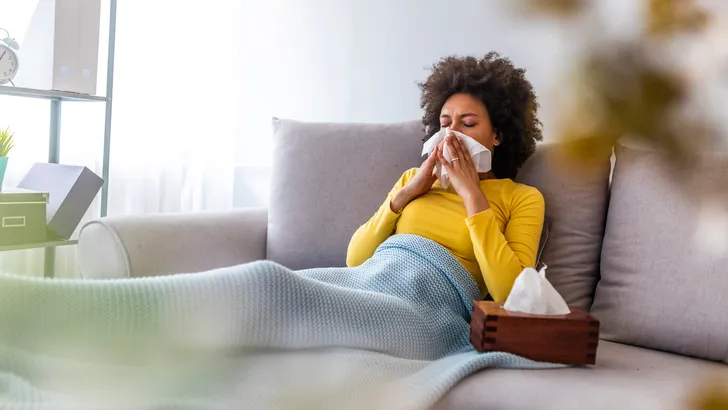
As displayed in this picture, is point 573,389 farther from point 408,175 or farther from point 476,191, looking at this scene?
point 408,175

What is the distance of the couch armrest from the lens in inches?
55.3

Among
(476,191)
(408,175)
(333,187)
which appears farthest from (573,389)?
(333,187)

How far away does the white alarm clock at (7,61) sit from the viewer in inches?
70.0

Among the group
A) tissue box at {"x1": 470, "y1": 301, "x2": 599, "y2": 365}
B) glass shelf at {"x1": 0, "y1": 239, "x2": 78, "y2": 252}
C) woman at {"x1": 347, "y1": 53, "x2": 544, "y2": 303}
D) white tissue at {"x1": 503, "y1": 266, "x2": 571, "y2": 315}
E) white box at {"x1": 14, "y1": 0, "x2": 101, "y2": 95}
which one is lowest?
glass shelf at {"x1": 0, "y1": 239, "x2": 78, "y2": 252}

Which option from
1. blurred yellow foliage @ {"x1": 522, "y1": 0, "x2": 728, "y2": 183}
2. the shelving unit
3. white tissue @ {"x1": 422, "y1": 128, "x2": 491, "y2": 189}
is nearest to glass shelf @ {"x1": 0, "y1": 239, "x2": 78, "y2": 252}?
the shelving unit

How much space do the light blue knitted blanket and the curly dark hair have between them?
1.11 ft

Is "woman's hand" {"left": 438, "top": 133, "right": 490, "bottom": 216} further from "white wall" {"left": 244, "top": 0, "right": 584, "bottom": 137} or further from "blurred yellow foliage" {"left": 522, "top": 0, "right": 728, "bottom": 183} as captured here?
"blurred yellow foliage" {"left": 522, "top": 0, "right": 728, "bottom": 183}

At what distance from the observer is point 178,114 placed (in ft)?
7.76

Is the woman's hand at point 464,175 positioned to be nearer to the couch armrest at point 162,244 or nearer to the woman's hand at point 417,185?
the woman's hand at point 417,185

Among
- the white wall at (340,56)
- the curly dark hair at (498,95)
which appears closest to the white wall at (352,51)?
the white wall at (340,56)

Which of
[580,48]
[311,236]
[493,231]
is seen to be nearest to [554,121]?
[580,48]

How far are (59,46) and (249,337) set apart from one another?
1343 millimetres

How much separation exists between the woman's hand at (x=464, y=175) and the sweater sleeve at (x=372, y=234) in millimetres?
165

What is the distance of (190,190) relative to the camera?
2.38 metres
